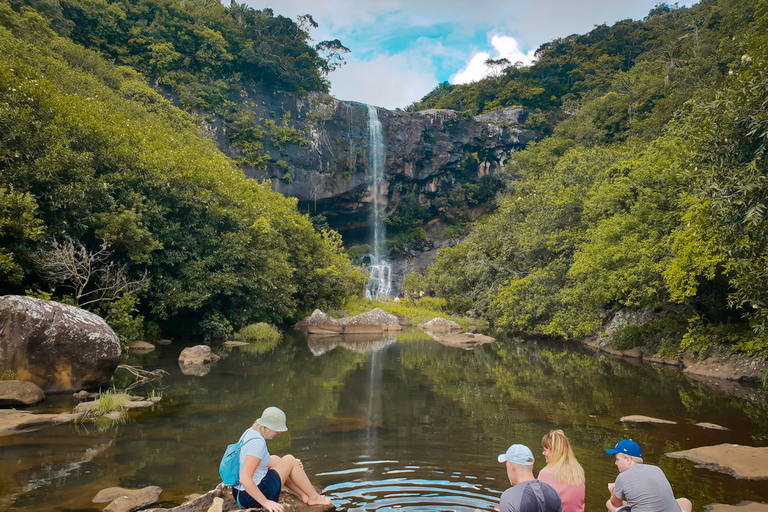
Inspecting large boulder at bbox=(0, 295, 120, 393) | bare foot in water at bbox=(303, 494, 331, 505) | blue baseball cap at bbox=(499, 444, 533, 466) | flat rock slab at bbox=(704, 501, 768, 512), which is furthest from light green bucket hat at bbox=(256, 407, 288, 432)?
large boulder at bbox=(0, 295, 120, 393)

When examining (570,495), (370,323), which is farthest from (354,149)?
(570,495)

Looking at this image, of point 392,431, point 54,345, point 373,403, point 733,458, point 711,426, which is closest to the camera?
point 733,458

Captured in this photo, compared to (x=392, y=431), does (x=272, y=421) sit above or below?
above

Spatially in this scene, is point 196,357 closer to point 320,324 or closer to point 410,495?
point 410,495

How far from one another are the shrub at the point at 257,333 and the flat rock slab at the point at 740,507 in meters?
23.0

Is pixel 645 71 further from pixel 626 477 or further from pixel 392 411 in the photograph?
pixel 626 477

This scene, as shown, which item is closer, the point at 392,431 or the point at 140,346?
the point at 392,431

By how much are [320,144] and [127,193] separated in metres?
38.6

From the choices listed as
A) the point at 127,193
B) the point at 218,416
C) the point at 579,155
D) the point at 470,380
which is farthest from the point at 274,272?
the point at 579,155

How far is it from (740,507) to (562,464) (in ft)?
10.2

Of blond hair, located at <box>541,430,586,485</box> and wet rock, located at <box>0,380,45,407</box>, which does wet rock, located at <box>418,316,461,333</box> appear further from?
blond hair, located at <box>541,430,586,485</box>

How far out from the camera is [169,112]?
134 feet

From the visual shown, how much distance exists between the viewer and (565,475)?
435 centimetres

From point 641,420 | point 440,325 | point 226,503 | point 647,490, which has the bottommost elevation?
point 641,420
